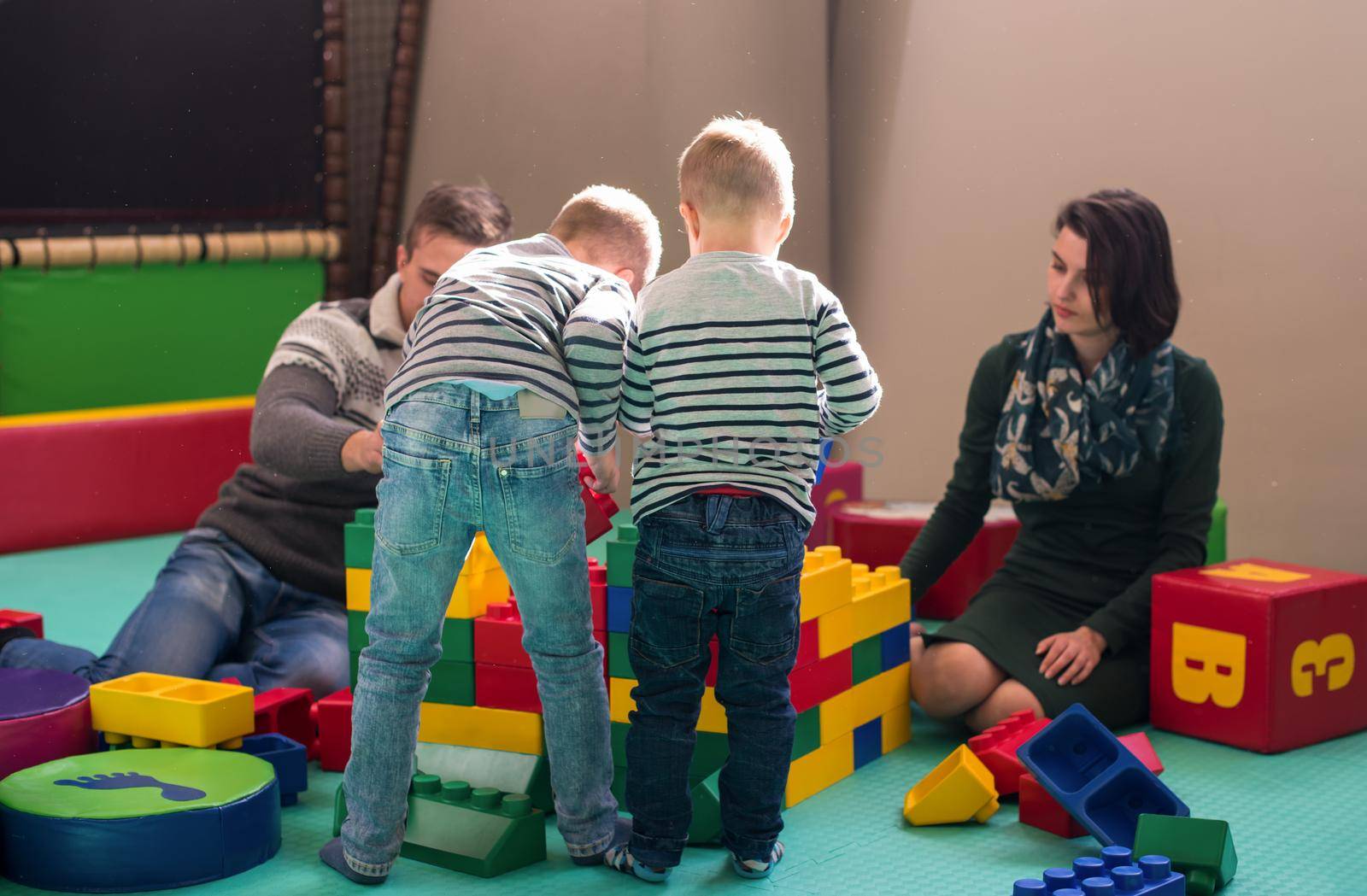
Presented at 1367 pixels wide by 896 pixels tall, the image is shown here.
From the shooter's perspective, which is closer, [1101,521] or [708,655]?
[708,655]

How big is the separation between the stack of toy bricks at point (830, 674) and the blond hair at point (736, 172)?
1.32ft

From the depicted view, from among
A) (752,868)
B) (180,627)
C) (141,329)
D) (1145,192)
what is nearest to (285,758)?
(180,627)

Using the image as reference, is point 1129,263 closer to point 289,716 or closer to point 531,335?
point 531,335

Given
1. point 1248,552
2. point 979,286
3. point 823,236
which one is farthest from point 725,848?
point 823,236

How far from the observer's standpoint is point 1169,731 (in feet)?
6.40

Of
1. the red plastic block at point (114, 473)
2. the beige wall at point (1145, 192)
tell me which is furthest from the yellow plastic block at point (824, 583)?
the red plastic block at point (114, 473)

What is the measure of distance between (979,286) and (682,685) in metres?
1.99

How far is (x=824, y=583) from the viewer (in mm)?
1700

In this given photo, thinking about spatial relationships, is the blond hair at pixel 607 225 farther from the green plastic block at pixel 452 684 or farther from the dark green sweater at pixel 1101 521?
the dark green sweater at pixel 1101 521

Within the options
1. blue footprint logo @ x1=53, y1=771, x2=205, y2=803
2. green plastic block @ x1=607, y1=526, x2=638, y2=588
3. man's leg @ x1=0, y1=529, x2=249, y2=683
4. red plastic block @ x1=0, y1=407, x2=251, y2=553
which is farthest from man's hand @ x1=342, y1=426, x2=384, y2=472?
red plastic block @ x1=0, y1=407, x2=251, y2=553

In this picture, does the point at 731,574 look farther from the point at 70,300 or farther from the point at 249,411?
the point at 70,300

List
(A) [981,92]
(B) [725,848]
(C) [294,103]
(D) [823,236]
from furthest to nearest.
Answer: (C) [294,103] → (D) [823,236] → (A) [981,92] → (B) [725,848]

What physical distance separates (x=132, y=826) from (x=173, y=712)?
226mm

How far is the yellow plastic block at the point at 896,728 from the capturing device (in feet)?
6.22
